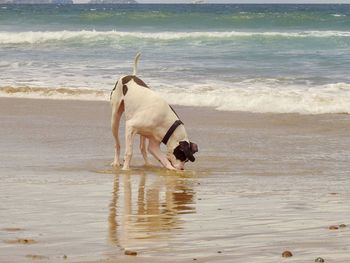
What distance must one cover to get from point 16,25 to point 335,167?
40.9 meters

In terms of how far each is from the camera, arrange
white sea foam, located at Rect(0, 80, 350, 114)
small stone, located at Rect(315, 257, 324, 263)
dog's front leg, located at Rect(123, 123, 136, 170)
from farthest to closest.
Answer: white sea foam, located at Rect(0, 80, 350, 114)
dog's front leg, located at Rect(123, 123, 136, 170)
small stone, located at Rect(315, 257, 324, 263)

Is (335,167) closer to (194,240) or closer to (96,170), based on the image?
(96,170)

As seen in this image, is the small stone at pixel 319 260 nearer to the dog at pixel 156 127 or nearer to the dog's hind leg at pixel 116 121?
the dog at pixel 156 127

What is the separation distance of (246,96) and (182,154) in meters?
7.09

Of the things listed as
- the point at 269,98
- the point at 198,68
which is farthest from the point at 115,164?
the point at 198,68

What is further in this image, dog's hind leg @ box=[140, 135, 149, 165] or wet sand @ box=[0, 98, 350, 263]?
dog's hind leg @ box=[140, 135, 149, 165]

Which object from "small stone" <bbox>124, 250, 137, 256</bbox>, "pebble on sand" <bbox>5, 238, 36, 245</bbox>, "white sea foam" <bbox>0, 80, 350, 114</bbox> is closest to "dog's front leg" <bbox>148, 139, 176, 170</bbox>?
"pebble on sand" <bbox>5, 238, 36, 245</bbox>

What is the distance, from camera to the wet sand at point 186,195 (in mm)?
5250

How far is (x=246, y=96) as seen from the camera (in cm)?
1609

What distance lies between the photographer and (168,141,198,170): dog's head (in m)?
9.13

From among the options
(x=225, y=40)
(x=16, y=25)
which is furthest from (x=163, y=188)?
(x=16, y=25)

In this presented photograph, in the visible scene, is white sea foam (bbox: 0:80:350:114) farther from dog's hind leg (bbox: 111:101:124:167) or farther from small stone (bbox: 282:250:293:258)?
small stone (bbox: 282:250:293:258)

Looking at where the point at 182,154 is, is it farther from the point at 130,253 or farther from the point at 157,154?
the point at 130,253

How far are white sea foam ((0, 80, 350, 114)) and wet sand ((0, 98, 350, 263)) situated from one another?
1.24 meters
